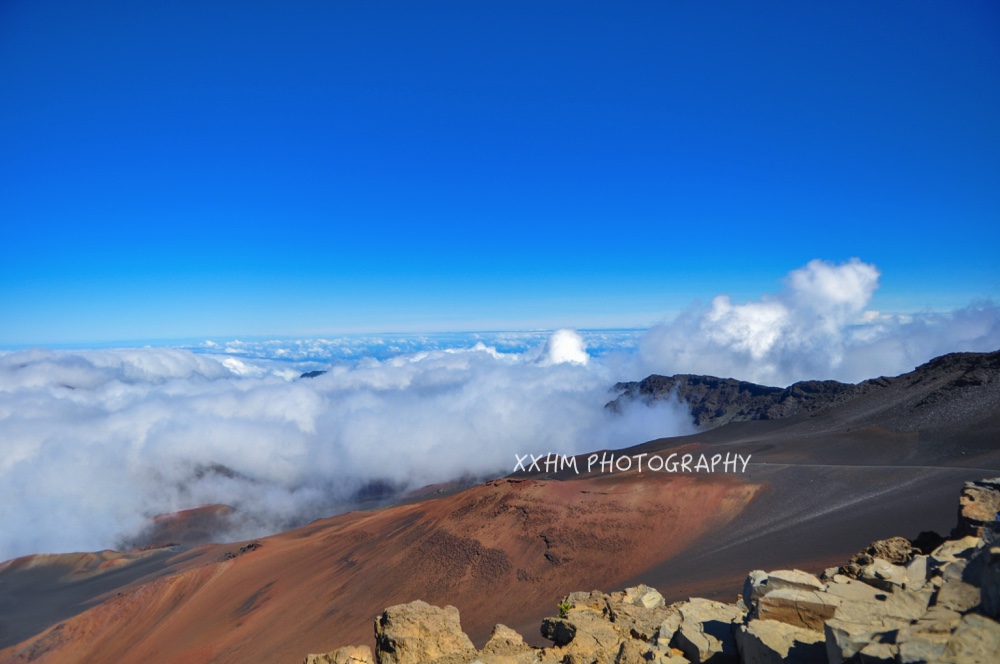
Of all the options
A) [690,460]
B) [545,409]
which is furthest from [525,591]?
[545,409]

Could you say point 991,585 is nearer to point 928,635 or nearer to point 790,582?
point 928,635

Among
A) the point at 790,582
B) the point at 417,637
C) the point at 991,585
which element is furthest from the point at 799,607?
the point at 417,637

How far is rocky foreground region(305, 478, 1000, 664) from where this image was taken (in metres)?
6.10

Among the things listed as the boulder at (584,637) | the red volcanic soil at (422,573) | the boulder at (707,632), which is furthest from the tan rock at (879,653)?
the red volcanic soil at (422,573)

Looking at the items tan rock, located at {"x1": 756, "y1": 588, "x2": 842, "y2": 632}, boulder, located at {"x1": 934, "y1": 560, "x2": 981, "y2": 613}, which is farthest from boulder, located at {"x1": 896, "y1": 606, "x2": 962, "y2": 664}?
tan rock, located at {"x1": 756, "y1": 588, "x2": 842, "y2": 632}

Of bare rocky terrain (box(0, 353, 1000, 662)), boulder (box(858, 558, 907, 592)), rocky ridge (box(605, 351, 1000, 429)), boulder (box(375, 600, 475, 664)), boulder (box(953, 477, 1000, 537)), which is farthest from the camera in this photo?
rocky ridge (box(605, 351, 1000, 429))

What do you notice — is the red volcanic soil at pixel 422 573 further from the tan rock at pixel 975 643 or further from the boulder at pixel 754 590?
the tan rock at pixel 975 643

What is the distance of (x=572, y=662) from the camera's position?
1052 centimetres

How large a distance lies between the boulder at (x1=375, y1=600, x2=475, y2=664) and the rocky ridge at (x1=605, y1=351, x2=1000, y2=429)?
45479 millimetres

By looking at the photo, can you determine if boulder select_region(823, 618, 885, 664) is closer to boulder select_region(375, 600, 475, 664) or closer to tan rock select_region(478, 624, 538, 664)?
tan rock select_region(478, 624, 538, 664)

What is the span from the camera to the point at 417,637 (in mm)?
11344

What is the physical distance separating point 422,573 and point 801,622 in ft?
74.3

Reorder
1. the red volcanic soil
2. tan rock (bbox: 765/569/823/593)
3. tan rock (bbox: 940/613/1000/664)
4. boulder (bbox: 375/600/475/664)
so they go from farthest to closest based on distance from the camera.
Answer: the red volcanic soil → boulder (bbox: 375/600/475/664) → tan rock (bbox: 765/569/823/593) → tan rock (bbox: 940/613/1000/664)

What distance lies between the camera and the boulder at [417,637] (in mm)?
11141
